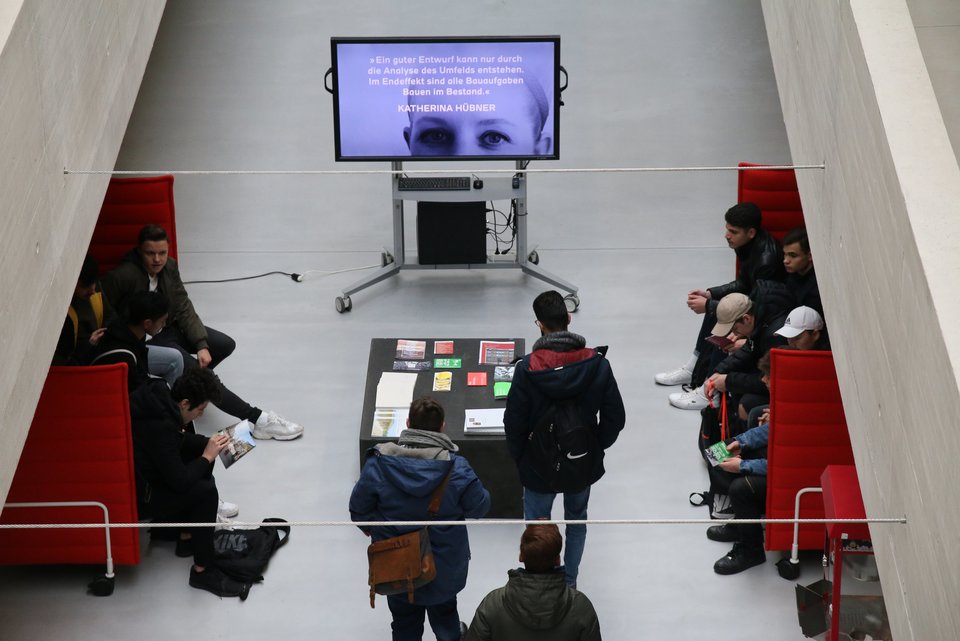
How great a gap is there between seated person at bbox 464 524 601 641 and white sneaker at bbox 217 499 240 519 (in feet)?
8.04

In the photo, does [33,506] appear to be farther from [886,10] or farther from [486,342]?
[886,10]

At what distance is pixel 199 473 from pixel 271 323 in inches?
98.8

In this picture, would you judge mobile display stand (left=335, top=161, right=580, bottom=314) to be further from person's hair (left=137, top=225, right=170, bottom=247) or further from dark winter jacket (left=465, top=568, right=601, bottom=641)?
dark winter jacket (left=465, top=568, right=601, bottom=641)

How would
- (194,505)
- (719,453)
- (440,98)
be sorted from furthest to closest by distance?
(440,98)
(719,453)
(194,505)

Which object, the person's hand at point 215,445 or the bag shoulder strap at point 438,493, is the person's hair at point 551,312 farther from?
the person's hand at point 215,445

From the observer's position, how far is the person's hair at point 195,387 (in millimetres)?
6621

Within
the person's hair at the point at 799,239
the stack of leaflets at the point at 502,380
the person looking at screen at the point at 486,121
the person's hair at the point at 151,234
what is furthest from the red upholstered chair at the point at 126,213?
the person's hair at the point at 799,239

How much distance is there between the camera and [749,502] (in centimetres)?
697

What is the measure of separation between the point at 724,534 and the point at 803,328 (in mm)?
1118

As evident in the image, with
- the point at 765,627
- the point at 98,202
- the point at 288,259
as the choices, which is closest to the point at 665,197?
the point at 288,259

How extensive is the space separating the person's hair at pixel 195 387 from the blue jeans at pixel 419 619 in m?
1.31

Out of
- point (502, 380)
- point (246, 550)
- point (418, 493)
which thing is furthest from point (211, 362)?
point (418, 493)

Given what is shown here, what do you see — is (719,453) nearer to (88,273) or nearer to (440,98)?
(440,98)

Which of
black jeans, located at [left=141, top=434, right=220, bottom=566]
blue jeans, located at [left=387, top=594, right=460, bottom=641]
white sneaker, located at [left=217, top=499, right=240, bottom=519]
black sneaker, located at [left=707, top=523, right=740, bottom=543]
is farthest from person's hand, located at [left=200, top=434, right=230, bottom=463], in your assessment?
black sneaker, located at [left=707, top=523, right=740, bottom=543]
